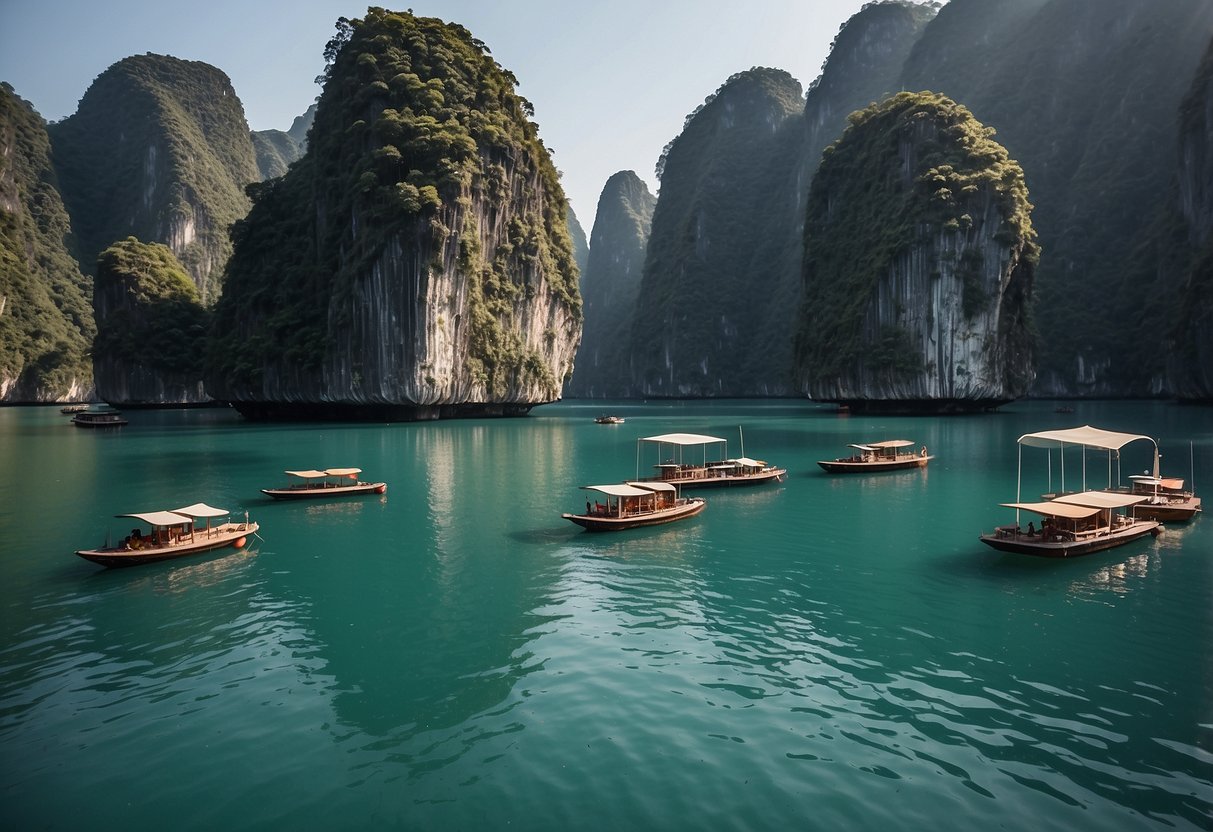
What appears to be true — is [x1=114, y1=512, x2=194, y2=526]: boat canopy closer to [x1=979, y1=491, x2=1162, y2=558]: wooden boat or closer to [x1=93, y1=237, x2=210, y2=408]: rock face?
[x1=979, y1=491, x2=1162, y2=558]: wooden boat

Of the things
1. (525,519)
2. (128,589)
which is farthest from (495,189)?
(128,589)

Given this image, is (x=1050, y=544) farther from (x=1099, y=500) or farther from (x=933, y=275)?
(x=933, y=275)

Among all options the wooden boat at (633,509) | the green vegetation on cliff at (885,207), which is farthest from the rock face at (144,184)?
the wooden boat at (633,509)

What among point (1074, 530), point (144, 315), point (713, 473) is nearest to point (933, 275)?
point (713, 473)

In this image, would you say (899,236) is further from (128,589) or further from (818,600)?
(128,589)

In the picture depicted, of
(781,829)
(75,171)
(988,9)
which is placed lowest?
(781,829)

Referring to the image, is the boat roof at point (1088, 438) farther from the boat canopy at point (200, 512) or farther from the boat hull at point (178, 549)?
the boat canopy at point (200, 512)

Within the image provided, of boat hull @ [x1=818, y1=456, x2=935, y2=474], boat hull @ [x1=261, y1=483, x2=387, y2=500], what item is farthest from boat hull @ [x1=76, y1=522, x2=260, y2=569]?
boat hull @ [x1=818, y1=456, x2=935, y2=474]

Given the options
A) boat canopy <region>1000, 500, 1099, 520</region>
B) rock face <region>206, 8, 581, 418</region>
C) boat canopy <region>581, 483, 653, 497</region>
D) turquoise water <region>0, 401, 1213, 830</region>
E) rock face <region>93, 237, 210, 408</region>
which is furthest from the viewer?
rock face <region>93, 237, 210, 408</region>
